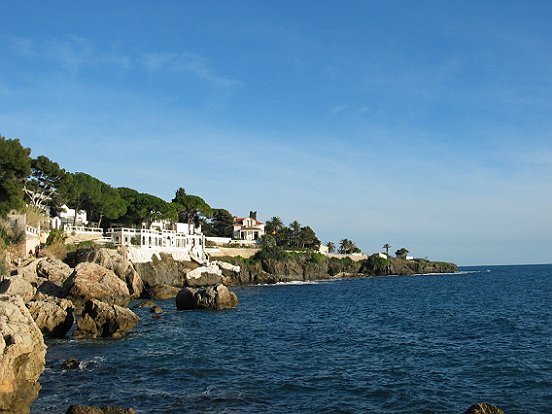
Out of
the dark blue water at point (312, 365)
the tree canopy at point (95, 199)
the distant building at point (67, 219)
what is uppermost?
the tree canopy at point (95, 199)

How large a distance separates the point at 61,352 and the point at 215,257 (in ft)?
219

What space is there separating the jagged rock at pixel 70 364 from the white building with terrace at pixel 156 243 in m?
47.7

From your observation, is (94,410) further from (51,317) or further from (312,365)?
(51,317)

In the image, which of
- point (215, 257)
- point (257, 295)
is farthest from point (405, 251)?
point (257, 295)

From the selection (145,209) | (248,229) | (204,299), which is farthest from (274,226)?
(204,299)

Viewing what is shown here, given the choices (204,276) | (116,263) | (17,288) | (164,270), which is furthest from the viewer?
(204,276)

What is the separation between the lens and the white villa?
469 feet

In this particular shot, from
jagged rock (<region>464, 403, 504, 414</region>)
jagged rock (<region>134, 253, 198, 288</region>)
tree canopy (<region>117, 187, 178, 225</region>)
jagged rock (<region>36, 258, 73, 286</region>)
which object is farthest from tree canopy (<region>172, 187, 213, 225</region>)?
jagged rock (<region>464, 403, 504, 414</region>)

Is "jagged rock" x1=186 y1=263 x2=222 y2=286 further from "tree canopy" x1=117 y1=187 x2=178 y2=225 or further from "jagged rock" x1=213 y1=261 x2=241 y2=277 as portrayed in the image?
"tree canopy" x1=117 y1=187 x2=178 y2=225

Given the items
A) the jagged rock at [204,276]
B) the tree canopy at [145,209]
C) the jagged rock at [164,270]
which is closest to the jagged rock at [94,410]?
the jagged rock at [164,270]

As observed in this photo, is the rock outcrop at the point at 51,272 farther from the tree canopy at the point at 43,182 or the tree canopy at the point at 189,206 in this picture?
the tree canopy at the point at 189,206

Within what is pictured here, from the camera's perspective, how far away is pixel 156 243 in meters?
81.9

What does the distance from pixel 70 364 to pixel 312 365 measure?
37.5 feet

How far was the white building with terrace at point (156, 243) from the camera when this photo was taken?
244 ft
